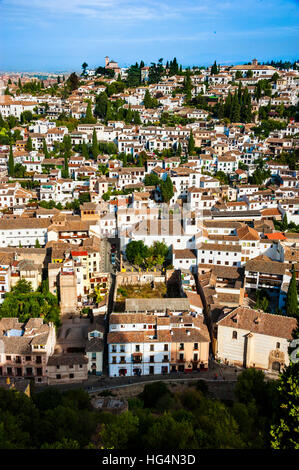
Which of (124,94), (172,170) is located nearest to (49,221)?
(172,170)

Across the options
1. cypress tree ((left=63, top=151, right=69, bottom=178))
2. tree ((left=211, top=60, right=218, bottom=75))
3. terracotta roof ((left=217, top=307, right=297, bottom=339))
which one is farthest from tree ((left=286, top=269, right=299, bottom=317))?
tree ((left=211, top=60, right=218, bottom=75))

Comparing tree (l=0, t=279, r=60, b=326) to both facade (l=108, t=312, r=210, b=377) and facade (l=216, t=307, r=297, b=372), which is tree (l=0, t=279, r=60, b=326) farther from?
facade (l=216, t=307, r=297, b=372)

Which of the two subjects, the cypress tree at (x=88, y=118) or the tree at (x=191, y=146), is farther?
the cypress tree at (x=88, y=118)

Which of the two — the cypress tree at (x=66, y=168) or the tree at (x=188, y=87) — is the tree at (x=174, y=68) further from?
the cypress tree at (x=66, y=168)

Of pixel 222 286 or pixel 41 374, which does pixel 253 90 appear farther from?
pixel 41 374

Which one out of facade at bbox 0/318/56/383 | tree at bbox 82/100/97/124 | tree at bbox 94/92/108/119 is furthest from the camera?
tree at bbox 94/92/108/119

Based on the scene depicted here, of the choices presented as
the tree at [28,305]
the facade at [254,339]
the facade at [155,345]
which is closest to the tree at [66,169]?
the tree at [28,305]

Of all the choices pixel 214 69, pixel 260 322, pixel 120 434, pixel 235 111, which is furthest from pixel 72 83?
pixel 120 434

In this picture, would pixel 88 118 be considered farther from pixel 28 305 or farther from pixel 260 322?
pixel 260 322

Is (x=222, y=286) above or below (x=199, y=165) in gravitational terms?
below
